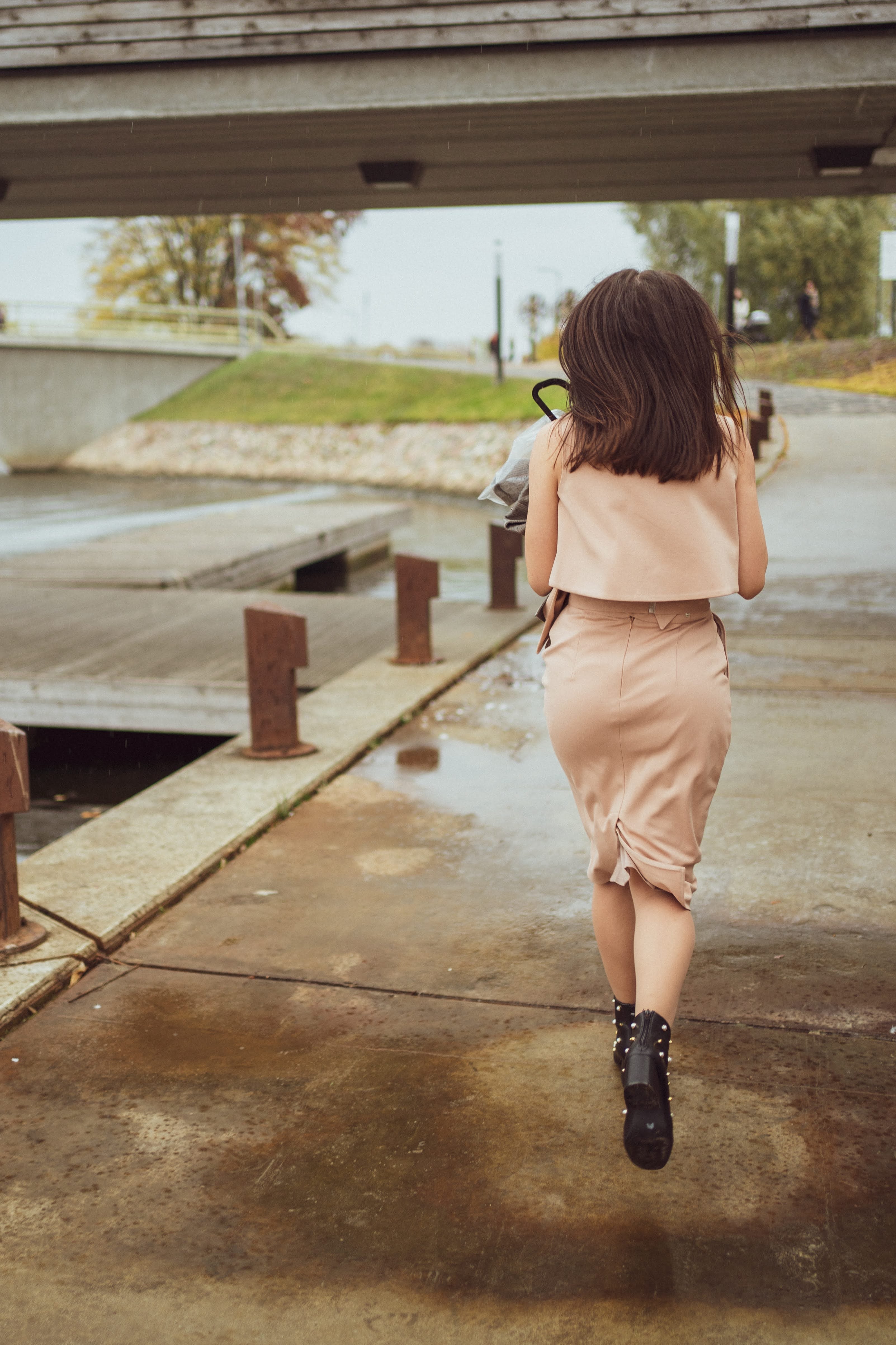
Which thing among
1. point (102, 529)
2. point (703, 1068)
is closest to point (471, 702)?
point (703, 1068)

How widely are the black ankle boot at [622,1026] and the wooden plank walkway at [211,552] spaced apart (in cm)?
932

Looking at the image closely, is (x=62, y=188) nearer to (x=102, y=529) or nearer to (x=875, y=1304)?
(x=102, y=529)

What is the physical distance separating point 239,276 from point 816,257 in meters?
20.5

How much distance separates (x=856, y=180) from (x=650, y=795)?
9.14m

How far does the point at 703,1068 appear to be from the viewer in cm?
304

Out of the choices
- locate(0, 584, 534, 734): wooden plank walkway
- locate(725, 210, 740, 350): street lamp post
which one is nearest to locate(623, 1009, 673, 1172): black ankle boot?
locate(0, 584, 534, 734): wooden plank walkway

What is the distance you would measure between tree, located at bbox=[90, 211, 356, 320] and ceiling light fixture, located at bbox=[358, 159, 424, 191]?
4519 centimetres

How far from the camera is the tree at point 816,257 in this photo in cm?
4431

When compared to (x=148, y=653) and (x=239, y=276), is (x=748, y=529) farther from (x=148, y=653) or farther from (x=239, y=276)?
(x=239, y=276)

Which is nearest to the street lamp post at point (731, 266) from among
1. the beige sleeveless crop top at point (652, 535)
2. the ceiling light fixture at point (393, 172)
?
the ceiling light fixture at point (393, 172)

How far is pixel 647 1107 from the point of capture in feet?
7.71

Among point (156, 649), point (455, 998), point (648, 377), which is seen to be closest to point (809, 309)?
point (156, 649)

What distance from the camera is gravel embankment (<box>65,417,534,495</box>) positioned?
31031 mm

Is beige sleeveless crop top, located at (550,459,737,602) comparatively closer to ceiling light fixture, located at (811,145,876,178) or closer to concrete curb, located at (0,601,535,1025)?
concrete curb, located at (0,601,535,1025)
